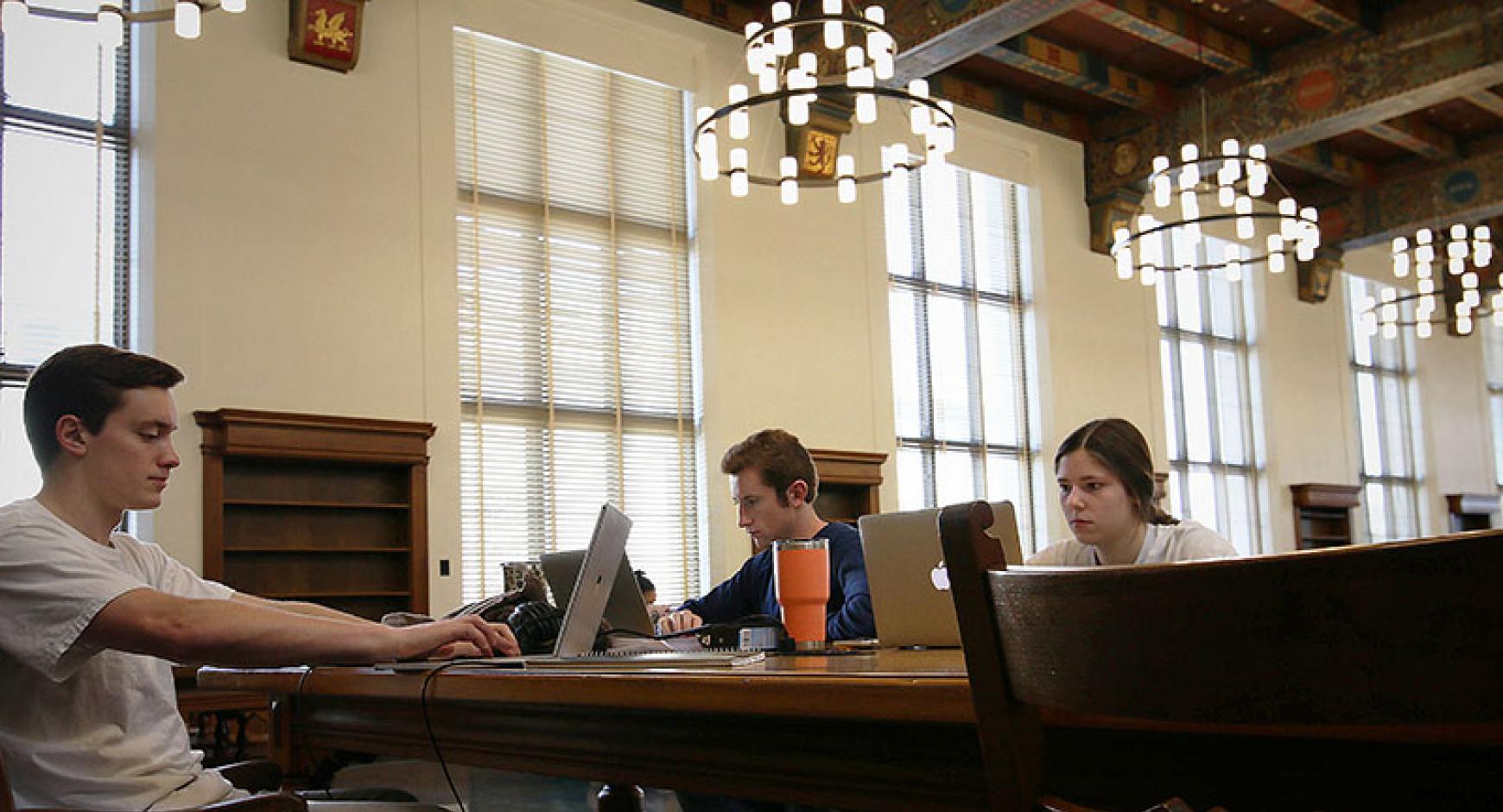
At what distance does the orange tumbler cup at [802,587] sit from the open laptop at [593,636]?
→ 24 cm

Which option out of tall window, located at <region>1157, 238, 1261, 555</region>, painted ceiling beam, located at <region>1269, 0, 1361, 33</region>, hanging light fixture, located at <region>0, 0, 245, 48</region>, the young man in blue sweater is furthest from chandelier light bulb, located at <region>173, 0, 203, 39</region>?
tall window, located at <region>1157, 238, 1261, 555</region>

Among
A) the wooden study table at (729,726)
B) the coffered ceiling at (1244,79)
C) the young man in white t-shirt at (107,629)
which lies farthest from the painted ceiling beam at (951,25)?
the young man in white t-shirt at (107,629)

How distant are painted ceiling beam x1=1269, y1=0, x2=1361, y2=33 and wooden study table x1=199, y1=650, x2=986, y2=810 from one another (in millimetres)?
9161

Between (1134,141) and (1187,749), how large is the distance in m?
11.4

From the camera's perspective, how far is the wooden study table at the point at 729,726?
138cm

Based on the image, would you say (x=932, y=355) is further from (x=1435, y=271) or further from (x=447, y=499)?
(x=1435, y=271)

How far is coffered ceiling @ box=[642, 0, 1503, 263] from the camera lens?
9.43 metres

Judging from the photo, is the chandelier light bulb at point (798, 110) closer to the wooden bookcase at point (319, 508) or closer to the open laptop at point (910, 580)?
the wooden bookcase at point (319, 508)

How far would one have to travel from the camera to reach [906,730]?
144cm

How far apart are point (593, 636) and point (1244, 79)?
10.1m

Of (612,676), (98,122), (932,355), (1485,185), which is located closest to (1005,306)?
(932,355)

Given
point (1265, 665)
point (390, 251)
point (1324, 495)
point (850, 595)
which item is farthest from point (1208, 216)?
point (1265, 665)

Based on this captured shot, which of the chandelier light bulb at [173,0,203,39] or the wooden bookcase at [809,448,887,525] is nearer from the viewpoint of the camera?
the chandelier light bulb at [173,0,203,39]

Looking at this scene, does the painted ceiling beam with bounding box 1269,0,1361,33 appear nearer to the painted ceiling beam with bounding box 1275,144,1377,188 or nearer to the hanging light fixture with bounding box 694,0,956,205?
the painted ceiling beam with bounding box 1275,144,1377,188
